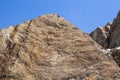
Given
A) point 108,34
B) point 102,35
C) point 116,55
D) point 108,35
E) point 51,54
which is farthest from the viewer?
point 102,35

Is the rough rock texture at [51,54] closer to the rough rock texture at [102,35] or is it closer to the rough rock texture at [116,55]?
the rough rock texture at [116,55]

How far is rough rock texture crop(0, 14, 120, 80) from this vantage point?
1548 centimetres

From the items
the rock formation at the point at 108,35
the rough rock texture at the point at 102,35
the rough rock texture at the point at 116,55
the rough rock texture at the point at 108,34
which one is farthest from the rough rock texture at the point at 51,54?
the rough rock texture at the point at 102,35

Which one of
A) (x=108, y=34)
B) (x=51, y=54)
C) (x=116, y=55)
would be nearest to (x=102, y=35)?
(x=108, y=34)

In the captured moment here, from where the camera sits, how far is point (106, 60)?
15758 millimetres

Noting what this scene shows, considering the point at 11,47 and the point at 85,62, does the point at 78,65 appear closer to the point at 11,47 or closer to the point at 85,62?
the point at 85,62

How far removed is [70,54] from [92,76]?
157 centimetres

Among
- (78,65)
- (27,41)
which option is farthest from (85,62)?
(27,41)

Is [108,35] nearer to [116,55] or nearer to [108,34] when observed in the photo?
[108,34]

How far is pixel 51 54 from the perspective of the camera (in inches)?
643

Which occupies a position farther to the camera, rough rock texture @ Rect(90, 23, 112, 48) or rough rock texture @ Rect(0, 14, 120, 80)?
rough rock texture @ Rect(90, 23, 112, 48)

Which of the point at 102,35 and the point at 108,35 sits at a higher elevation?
the point at 102,35

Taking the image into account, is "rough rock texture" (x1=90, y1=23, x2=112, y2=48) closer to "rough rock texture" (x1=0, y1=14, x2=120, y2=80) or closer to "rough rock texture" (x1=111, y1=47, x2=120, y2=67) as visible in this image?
"rough rock texture" (x1=111, y1=47, x2=120, y2=67)

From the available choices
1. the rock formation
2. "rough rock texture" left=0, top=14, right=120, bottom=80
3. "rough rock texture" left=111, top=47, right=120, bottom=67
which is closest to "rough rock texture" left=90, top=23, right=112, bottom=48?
the rock formation
